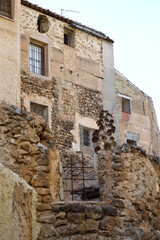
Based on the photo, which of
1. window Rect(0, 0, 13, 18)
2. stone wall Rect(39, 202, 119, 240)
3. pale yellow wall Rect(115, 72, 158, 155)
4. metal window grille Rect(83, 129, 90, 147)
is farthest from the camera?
pale yellow wall Rect(115, 72, 158, 155)

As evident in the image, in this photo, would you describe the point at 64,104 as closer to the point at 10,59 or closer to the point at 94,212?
the point at 10,59

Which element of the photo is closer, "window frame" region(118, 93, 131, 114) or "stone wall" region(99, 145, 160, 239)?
"stone wall" region(99, 145, 160, 239)

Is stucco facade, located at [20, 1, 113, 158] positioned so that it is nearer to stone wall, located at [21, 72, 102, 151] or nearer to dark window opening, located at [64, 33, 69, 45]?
stone wall, located at [21, 72, 102, 151]

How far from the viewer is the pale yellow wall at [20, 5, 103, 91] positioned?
16.2m

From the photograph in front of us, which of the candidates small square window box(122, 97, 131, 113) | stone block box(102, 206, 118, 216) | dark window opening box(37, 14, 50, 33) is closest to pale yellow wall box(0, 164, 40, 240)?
stone block box(102, 206, 118, 216)

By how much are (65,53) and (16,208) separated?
12.8 meters

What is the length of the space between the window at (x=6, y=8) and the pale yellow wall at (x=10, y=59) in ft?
0.51

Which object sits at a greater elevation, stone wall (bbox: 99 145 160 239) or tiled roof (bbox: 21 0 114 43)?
tiled roof (bbox: 21 0 114 43)

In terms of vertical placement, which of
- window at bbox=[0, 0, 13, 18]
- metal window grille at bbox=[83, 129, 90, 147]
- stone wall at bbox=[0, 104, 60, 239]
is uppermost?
window at bbox=[0, 0, 13, 18]

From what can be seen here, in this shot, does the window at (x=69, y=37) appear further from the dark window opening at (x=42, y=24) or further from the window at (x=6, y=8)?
the window at (x=6, y=8)

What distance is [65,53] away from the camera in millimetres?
17391

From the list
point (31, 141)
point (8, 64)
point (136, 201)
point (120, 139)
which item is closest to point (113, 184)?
point (136, 201)

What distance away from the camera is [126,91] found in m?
19.8

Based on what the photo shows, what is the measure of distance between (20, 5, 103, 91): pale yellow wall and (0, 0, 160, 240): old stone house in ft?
0.13
